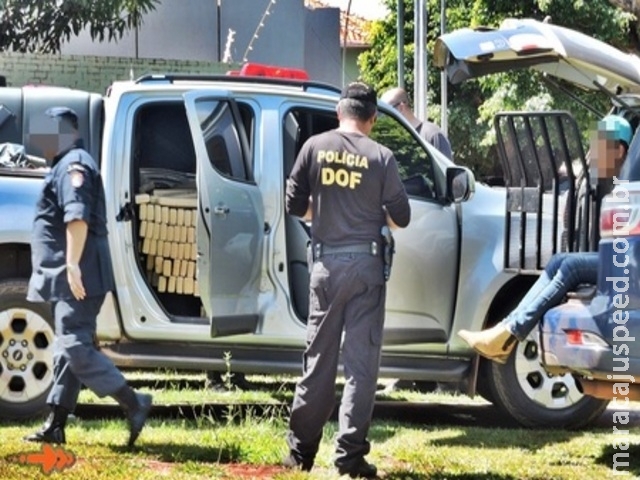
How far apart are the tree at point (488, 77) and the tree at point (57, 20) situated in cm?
585

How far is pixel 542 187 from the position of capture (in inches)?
300

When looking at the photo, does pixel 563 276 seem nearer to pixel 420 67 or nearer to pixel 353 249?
pixel 353 249

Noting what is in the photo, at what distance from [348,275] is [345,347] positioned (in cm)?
34

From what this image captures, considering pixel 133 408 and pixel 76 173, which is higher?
pixel 76 173

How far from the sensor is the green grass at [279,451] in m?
5.96

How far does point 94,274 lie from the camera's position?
6406 mm

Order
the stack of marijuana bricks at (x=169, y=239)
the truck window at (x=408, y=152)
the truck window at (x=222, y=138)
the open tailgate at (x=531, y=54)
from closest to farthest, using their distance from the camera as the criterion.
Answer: the open tailgate at (x=531, y=54) < the truck window at (x=222, y=138) < the stack of marijuana bricks at (x=169, y=239) < the truck window at (x=408, y=152)

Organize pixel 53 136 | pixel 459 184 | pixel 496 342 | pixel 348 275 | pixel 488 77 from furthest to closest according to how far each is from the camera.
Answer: pixel 488 77, pixel 459 184, pixel 496 342, pixel 53 136, pixel 348 275

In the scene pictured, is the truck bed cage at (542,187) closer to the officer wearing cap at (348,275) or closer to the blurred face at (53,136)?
the officer wearing cap at (348,275)

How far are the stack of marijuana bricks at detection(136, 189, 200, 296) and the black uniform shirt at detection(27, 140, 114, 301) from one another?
1190 mm

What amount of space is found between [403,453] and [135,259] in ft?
6.61

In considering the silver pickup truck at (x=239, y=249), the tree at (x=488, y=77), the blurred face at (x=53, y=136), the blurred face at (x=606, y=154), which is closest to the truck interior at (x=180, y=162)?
the silver pickup truck at (x=239, y=249)

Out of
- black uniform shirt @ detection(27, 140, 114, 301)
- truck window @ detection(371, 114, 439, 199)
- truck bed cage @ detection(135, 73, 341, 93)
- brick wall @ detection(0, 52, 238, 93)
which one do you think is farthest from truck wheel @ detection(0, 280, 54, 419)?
brick wall @ detection(0, 52, 238, 93)

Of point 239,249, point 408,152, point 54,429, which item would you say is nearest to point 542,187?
point 408,152
